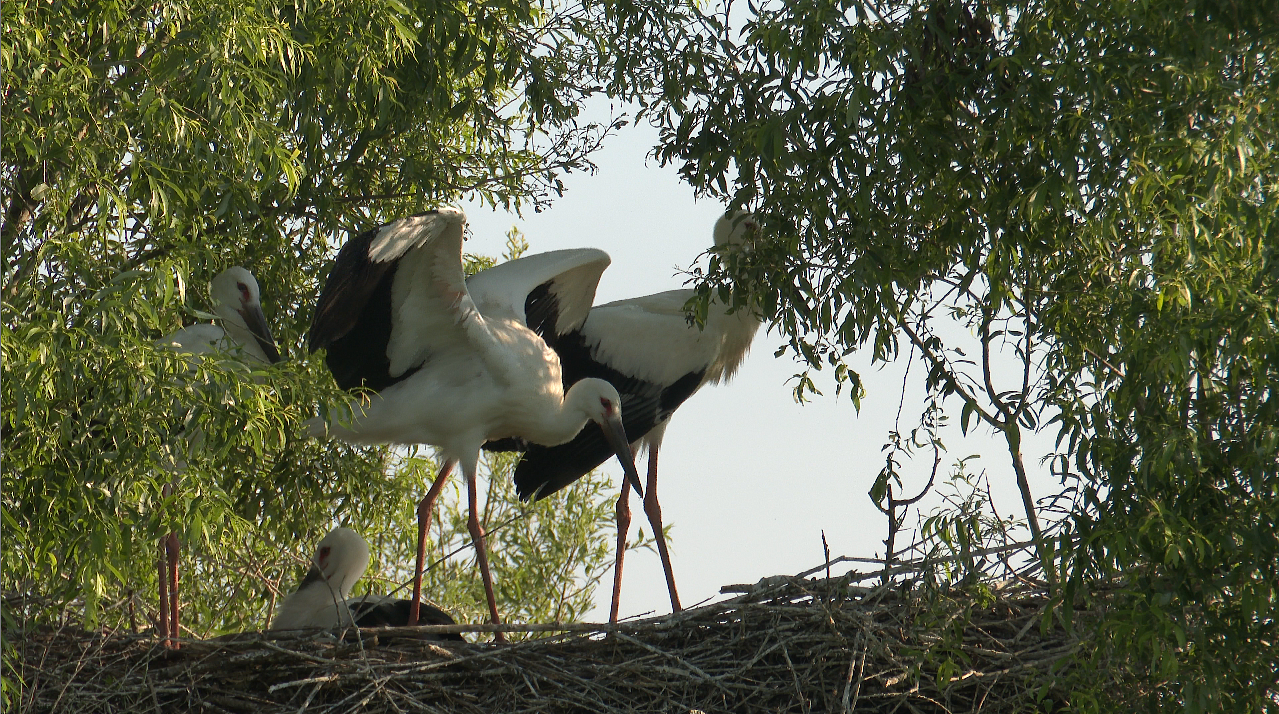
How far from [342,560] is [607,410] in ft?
4.39

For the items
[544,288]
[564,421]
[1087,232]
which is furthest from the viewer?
[544,288]

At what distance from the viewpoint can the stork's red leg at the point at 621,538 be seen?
6.77 metres

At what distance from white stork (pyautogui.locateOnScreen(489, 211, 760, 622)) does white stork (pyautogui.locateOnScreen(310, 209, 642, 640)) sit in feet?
1.55

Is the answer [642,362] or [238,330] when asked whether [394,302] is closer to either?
[238,330]

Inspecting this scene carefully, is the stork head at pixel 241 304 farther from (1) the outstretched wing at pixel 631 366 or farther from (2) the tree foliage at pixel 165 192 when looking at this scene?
(1) the outstretched wing at pixel 631 366

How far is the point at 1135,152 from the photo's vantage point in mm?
3406

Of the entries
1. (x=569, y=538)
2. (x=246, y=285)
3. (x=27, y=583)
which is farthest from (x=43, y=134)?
(x=569, y=538)

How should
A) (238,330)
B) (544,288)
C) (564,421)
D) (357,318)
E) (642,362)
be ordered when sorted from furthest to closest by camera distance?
(642,362)
(544,288)
(564,421)
(238,330)
(357,318)

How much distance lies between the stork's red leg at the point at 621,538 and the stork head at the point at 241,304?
6.32 ft

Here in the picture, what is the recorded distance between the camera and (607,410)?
254 inches

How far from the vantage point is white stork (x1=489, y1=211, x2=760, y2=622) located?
22.7 ft

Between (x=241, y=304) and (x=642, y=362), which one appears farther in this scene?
(x=642, y=362)

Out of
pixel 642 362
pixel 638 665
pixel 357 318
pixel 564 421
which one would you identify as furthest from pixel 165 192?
pixel 642 362

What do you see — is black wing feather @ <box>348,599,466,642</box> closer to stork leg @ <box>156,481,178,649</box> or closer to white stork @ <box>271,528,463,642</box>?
white stork @ <box>271,528,463,642</box>
